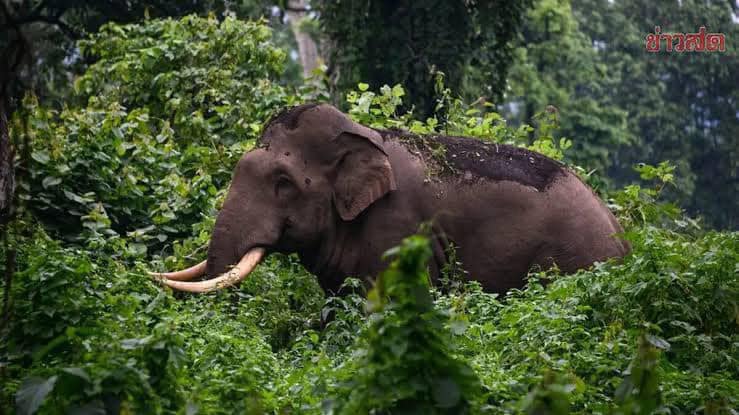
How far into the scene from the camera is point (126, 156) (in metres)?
11.5

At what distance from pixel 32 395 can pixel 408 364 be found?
1.50 m

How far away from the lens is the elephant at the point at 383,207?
9.38 metres

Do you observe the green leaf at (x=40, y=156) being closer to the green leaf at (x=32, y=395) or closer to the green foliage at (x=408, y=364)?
the green leaf at (x=32, y=395)

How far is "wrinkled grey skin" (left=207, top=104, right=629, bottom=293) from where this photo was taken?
9383 mm

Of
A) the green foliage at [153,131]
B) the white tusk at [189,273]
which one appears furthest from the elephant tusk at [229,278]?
the green foliage at [153,131]

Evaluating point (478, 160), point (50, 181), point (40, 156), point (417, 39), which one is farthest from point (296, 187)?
point (417, 39)

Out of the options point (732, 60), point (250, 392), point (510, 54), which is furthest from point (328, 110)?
point (732, 60)

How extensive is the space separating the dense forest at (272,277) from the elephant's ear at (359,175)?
61 centimetres

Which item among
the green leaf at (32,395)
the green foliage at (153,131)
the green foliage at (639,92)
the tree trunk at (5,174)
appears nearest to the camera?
the green leaf at (32,395)

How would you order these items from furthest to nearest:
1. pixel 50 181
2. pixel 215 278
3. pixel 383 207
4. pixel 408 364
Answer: pixel 50 181
pixel 383 207
pixel 215 278
pixel 408 364

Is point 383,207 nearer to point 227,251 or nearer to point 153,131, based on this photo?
point 227,251

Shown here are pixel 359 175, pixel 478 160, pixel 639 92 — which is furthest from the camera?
pixel 639 92

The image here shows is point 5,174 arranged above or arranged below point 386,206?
above

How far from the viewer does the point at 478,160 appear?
9.82m
